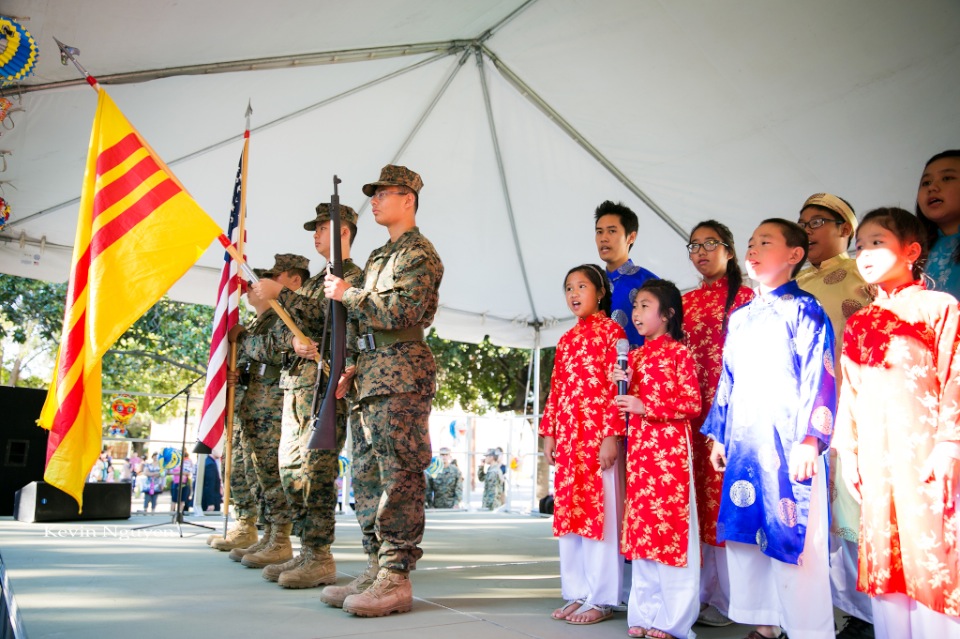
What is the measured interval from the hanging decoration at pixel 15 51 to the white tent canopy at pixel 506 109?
0.17 m

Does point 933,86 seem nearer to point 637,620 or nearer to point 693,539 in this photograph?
point 693,539

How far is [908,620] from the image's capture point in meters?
2.05

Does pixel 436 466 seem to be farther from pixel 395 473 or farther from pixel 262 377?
pixel 395 473

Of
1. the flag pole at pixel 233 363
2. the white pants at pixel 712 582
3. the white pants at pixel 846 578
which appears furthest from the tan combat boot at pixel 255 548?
the white pants at pixel 846 578

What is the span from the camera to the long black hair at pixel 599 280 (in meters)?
3.50

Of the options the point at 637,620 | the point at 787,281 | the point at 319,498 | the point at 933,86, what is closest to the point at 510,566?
the point at 319,498

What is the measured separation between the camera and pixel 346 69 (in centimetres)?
506

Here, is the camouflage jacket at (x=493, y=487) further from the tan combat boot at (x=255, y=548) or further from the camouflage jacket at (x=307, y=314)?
the camouflage jacket at (x=307, y=314)

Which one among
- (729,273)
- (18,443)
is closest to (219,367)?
(729,273)

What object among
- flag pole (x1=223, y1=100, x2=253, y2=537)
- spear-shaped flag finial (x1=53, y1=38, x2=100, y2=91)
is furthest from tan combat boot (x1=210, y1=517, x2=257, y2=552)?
spear-shaped flag finial (x1=53, y1=38, x2=100, y2=91)

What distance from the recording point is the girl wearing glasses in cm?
316

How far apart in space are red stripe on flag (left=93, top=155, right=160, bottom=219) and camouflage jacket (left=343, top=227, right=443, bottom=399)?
53.5 inches

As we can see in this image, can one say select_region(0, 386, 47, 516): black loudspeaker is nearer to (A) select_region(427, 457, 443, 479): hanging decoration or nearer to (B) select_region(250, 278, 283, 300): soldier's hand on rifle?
(B) select_region(250, 278, 283, 300): soldier's hand on rifle

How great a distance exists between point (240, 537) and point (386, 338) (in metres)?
2.82
